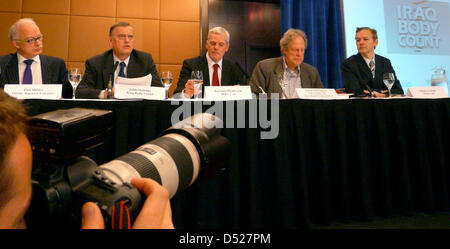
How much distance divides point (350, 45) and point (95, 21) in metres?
2.96

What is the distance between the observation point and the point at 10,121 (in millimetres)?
277

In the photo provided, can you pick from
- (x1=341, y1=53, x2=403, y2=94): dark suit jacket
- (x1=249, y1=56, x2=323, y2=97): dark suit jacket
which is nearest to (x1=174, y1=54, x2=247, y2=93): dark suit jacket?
(x1=249, y1=56, x2=323, y2=97): dark suit jacket

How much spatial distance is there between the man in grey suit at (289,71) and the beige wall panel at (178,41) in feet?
4.21

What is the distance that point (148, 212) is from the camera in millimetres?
367

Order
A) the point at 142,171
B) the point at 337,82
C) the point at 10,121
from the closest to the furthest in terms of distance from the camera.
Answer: the point at 10,121 → the point at 142,171 → the point at 337,82

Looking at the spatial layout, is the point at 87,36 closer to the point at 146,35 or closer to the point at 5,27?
the point at 146,35

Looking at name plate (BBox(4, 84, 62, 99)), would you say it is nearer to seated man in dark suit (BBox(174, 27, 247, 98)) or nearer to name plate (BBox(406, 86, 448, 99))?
seated man in dark suit (BBox(174, 27, 247, 98))

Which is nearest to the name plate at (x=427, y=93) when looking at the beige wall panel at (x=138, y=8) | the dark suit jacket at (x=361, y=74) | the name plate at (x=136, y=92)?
the dark suit jacket at (x=361, y=74)

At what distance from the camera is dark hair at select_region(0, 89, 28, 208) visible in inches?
10.7

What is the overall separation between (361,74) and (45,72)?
2.52 m

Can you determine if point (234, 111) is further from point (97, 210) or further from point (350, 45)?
point (350, 45)

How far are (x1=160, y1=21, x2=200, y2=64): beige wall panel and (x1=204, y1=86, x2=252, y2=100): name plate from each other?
1959 millimetres
